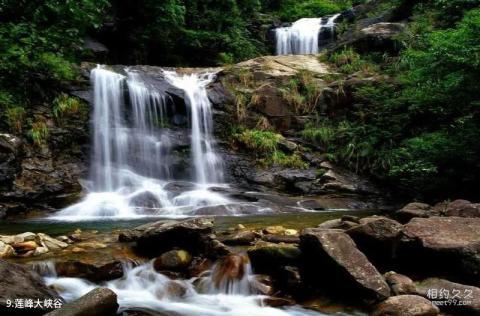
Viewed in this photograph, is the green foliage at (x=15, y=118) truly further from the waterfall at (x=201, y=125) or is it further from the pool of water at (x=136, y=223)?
the waterfall at (x=201, y=125)

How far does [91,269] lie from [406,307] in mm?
3328

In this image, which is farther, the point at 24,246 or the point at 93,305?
the point at 24,246

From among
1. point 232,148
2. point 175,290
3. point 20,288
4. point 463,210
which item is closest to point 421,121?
point 232,148

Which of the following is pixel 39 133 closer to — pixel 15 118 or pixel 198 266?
pixel 15 118

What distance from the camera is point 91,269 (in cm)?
491

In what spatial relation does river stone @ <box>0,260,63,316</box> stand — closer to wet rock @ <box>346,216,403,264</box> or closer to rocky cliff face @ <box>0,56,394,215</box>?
wet rock @ <box>346,216,403,264</box>

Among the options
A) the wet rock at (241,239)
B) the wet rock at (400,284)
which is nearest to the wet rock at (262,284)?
the wet rock at (241,239)

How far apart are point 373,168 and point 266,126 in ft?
12.2

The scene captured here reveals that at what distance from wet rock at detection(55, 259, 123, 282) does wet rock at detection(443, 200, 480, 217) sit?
514 centimetres

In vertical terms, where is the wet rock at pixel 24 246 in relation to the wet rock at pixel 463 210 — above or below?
above

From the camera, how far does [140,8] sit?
17.7 metres

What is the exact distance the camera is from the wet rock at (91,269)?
4895mm

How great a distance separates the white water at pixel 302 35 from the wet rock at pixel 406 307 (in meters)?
17.8

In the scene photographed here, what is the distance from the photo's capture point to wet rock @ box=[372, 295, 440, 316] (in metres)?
3.82
